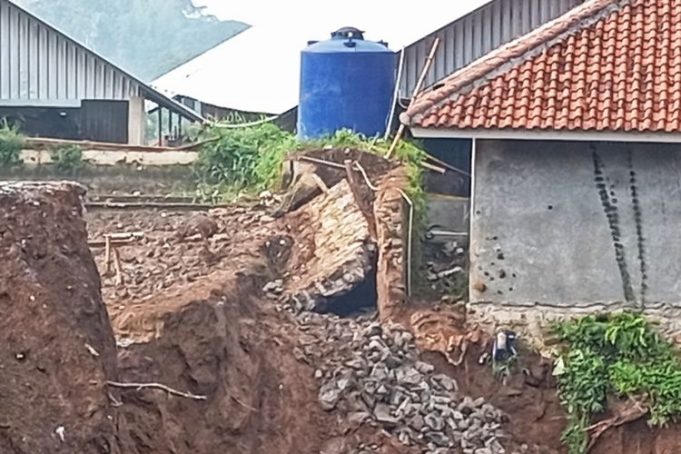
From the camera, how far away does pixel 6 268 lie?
10.1 metres

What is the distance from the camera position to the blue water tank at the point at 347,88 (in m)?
21.5

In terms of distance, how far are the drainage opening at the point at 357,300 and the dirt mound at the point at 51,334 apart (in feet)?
20.7

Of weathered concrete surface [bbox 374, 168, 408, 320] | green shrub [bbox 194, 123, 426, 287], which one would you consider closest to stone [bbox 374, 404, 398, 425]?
weathered concrete surface [bbox 374, 168, 408, 320]

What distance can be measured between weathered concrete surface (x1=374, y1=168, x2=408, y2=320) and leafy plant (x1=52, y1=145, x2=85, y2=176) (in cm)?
682

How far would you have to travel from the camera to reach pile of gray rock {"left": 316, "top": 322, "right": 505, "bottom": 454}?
49.6ft

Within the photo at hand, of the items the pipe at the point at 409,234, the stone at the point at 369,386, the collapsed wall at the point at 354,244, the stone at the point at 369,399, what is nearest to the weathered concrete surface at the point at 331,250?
the collapsed wall at the point at 354,244

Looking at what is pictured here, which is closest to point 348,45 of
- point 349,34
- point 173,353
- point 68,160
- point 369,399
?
point 349,34

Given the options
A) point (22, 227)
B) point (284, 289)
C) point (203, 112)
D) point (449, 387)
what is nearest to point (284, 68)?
point (203, 112)

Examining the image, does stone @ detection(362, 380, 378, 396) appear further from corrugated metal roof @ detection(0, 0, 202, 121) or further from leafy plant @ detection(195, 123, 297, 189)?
corrugated metal roof @ detection(0, 0, 202, 121)

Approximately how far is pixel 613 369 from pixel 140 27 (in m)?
51.9

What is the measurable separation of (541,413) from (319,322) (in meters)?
2.78

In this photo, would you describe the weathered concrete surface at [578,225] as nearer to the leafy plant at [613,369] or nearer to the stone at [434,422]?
the leafy plant at [613,369]

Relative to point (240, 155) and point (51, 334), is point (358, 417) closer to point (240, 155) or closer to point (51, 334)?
point (51, 334)

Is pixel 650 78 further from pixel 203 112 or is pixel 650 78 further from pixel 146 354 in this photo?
pixel 203 112
